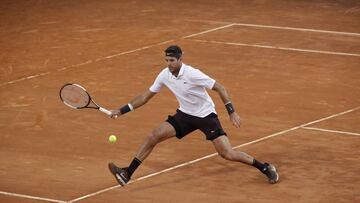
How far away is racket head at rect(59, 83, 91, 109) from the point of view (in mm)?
15141

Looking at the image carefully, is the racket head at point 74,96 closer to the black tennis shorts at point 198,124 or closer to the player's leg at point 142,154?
the player's leg at point 142,154

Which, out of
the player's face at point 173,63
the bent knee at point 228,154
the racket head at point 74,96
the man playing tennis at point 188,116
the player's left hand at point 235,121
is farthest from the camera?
the racket head at point 74,96

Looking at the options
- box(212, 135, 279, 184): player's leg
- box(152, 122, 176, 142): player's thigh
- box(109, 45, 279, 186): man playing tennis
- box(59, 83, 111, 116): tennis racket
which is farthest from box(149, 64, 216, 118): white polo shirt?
box(59, 83, 111, 116): tennis racket

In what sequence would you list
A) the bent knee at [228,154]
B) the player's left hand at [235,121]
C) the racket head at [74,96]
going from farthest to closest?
the racket head at [74,96]
the bent knee at [228,154]
the player's left hand at [235,121]

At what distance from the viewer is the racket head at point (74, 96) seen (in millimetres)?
15141

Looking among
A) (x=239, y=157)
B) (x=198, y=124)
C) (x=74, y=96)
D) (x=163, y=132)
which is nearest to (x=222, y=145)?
(x=239, y=157)

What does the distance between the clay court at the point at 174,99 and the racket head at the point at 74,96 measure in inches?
43.8

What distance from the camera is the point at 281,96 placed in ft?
65.2

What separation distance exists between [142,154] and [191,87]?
3.99 feet

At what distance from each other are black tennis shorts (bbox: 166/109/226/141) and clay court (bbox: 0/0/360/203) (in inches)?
29.9

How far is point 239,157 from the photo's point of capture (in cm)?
1493

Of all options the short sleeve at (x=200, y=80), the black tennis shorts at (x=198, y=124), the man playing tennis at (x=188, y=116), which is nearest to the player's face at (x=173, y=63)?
the man playing tennis at (x=188, y=116)

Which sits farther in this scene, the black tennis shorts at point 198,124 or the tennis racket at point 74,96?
the tennis racket at point 74,96

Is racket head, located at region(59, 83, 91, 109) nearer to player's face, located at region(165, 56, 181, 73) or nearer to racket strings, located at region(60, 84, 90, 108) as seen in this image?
racket strings, located at region(60, 84, 90, 108)
